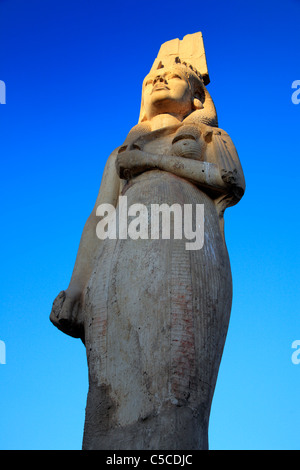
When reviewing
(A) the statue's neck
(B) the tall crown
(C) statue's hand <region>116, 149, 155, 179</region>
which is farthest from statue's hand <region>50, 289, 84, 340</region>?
(B) the tall crown

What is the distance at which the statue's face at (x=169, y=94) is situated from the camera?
607 centimetres

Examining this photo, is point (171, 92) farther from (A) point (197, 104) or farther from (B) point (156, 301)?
(B) point (156, 301)

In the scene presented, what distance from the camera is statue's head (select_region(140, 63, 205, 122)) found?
6.08m

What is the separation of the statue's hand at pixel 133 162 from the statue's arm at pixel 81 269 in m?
0.33

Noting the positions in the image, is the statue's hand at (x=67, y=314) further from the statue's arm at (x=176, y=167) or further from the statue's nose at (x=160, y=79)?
the statue's nose at (x=160, y=79)

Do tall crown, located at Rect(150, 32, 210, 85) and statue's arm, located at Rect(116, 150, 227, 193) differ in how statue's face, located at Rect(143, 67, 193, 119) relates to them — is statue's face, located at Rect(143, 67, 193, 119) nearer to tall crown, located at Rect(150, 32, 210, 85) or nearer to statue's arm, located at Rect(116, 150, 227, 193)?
tall crown, located at Rect(150, 32, 210, 85)

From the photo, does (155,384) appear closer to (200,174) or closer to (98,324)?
(98,324)

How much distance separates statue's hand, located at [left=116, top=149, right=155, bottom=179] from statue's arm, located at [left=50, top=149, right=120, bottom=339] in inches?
13.1

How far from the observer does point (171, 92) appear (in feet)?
19.9

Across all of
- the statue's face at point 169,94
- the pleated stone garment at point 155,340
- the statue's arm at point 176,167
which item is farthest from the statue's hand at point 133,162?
the statue's face at point 169,94

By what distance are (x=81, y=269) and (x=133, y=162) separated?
44.9 inches

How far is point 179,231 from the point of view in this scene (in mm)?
4496

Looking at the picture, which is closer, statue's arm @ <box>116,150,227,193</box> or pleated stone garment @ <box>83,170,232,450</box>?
pleated stone garment @ <box>83,170,232,450</box>
